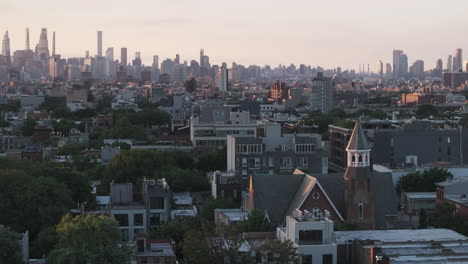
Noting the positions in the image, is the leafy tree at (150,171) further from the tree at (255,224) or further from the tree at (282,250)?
the tree at (282,250)

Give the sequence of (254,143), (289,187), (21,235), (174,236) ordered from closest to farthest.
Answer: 1. (21,235)
2. (174,236)
3. (289,187)
4. (254,143)

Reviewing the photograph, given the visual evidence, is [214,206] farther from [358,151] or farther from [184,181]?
[184,181]

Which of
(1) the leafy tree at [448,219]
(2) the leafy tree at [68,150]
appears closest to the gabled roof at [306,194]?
(1) the leafy tree at [448,219]

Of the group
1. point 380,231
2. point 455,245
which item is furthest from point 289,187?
point 455,245

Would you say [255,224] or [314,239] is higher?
[314,239]

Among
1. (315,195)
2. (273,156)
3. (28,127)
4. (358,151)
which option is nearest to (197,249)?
(315,195)

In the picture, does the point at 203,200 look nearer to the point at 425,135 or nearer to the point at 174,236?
the point at 174,236
